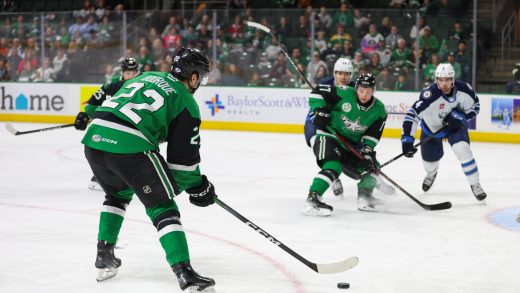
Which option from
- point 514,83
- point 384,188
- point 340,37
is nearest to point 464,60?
point 514,83

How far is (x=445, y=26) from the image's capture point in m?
10.2

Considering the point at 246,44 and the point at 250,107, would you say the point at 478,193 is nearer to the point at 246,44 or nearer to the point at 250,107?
the point at 250,107

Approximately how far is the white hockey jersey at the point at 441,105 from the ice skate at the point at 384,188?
399 millimetres

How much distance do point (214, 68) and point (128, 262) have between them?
24.2ft

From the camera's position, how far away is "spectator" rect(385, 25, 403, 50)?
1034 centimetres

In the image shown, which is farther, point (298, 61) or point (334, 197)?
point (298, 61)

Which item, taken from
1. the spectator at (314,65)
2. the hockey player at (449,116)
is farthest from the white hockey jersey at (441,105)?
the spectator at (314,65)

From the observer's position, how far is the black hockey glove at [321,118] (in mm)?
5512

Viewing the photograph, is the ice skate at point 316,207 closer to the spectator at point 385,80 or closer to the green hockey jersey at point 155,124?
the green hockey jersey at point 155,124

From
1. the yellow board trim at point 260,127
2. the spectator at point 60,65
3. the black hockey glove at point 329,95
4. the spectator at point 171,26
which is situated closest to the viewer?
the black hockey glove at point 329,95

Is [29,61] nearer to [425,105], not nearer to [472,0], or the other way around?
[472,0]

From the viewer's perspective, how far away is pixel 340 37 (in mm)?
10695

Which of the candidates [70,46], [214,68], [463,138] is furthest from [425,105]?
[70,46]

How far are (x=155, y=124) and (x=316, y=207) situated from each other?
2159 millimetres
